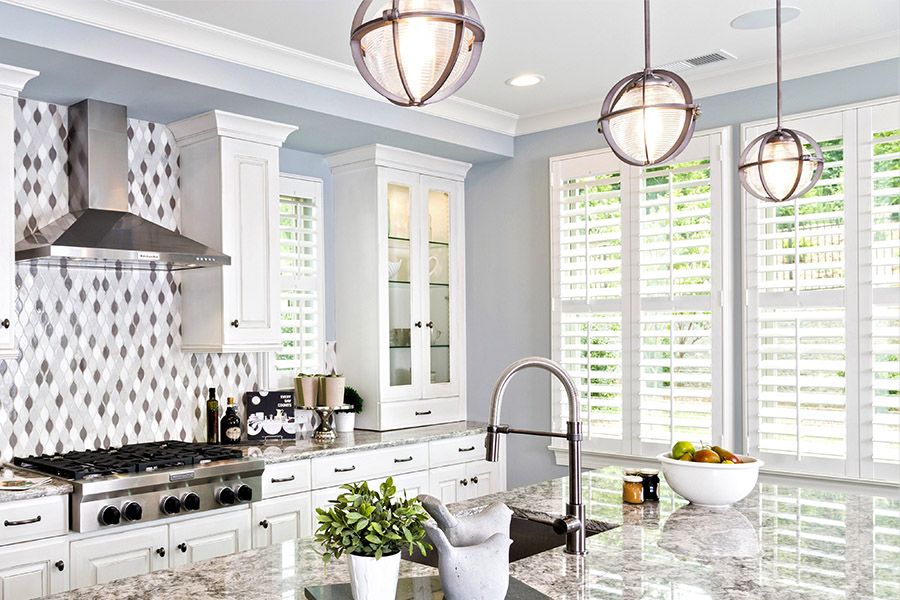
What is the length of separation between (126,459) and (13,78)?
158 centimetres

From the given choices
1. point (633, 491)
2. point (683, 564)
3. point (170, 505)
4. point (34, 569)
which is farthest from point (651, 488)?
point (34, 569)

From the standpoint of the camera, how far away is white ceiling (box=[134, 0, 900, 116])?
10.0 feet

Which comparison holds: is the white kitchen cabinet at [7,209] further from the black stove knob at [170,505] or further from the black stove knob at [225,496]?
the black stove knob at [225,496]

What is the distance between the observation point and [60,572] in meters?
2.85

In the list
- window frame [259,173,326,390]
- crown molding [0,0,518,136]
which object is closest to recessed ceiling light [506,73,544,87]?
crown molding [0,0,518,136]

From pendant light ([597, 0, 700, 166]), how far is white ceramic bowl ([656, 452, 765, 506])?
3.23ft

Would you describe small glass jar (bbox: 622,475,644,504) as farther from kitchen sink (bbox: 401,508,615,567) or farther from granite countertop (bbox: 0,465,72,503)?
granite countertop (bbox: 0,465,72,503)

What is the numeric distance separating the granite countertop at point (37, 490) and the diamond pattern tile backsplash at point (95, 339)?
294 mm

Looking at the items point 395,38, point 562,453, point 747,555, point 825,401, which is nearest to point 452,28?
point 395,38

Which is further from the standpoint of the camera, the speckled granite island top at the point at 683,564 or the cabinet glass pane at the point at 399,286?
the cabinet glass pane at the point at 399,286

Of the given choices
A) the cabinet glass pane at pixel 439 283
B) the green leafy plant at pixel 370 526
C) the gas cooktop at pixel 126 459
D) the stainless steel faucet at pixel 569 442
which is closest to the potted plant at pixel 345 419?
the cabinet glass pane at pixel 439 283

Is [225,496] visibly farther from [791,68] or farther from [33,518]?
[791,68]

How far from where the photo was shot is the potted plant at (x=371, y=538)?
1.44m

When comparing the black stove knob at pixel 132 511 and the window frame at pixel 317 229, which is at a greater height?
the window frame at pixel 317 229
